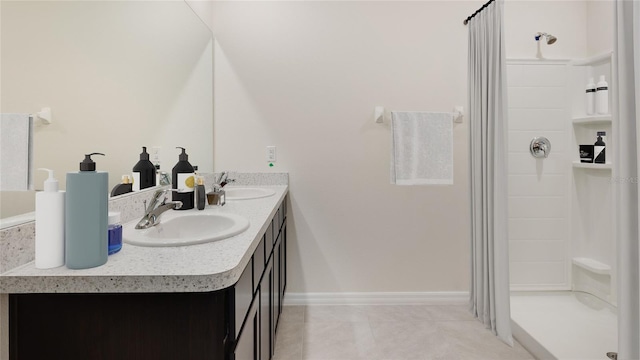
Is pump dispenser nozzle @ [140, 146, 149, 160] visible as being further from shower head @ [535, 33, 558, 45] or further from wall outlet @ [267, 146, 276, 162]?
shower head @ [535, 33, 558, 45]

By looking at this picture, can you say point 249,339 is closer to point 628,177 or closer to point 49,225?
point 49,225

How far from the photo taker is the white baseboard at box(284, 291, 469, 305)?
8.13 ft

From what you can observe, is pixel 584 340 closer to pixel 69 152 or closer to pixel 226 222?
pixel 226 222

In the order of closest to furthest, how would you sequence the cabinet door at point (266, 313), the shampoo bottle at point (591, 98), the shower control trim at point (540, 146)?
1. the cabinet door at point (266, 313)
2. the shampoo bottle at point (591, 98)
3. the shower control trim at point (540, 146)

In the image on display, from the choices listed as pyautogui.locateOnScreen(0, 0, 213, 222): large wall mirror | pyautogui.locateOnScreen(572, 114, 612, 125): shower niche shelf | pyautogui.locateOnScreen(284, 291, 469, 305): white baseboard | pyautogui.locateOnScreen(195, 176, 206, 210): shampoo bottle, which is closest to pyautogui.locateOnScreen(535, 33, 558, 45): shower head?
pyautogui.locateOnScreen(572, 114, 612, 125): shower niche shelf

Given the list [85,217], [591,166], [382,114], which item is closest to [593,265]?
[591,166]

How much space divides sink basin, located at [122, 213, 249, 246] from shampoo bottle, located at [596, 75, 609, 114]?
2.51 m

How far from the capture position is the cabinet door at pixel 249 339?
0.93 m

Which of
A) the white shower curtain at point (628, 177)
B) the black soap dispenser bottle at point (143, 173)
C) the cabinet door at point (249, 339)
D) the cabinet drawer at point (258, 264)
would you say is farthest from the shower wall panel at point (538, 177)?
the black soap dispenser bottle at point (143, 173)

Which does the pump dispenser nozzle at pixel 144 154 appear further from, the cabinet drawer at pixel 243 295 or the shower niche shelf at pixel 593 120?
the shower niche shelf at pixel 593 120

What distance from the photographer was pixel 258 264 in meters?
1.24

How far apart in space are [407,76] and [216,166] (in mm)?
1507

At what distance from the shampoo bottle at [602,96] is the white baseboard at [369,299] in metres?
1.58

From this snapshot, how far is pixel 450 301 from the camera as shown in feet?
8.16
